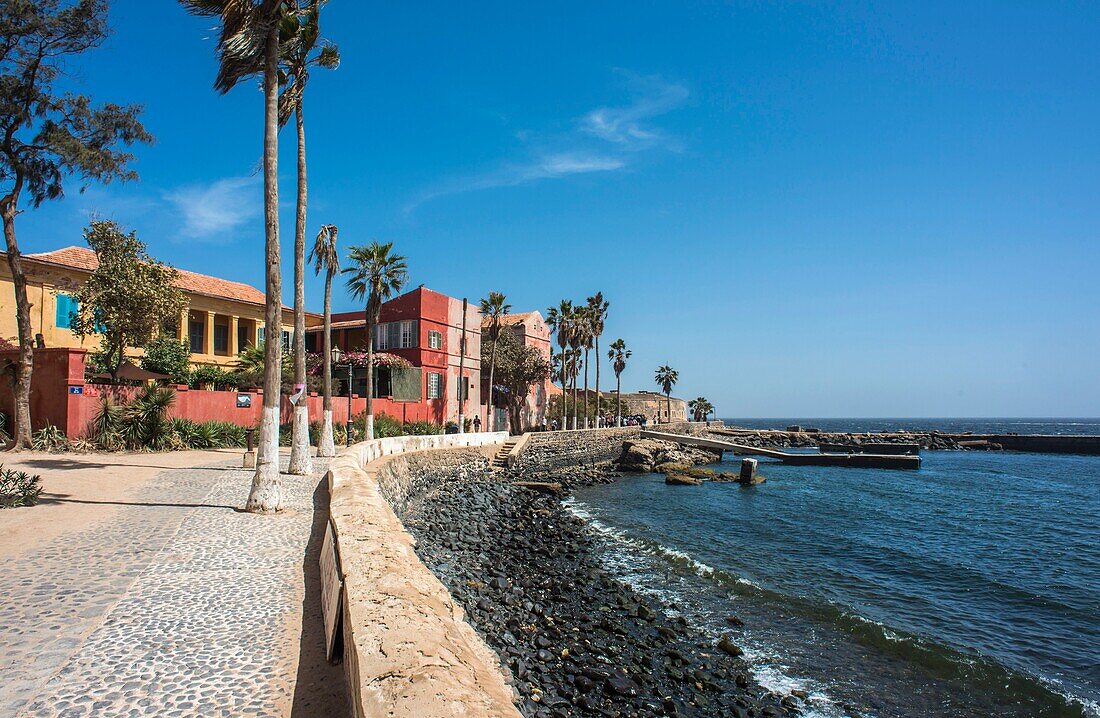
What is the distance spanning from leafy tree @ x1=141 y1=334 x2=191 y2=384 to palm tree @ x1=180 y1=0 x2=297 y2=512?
18.9 meters

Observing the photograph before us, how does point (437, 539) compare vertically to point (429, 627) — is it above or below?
below

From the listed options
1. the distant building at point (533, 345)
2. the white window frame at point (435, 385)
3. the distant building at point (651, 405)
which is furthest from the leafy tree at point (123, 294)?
the distant building at point (651, 405)

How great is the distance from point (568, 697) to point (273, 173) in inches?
419

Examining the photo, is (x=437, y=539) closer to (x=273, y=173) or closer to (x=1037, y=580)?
(x=273, y=173)

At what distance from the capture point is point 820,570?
1667 cm

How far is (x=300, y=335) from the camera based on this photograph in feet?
58.1

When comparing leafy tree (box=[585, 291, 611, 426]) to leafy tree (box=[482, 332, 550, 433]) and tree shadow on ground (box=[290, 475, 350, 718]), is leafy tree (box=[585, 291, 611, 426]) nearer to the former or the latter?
leafy tree (box=[482, 332, 550, 433])

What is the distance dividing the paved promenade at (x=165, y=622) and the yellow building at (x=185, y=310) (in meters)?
22.1

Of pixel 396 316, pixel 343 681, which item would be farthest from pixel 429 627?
pixel 396 316

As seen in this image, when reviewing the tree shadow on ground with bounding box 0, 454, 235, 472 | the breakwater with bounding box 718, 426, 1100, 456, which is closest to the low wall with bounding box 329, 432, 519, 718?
the tree shadow on ground with bounding box 0, 454, 235, 472

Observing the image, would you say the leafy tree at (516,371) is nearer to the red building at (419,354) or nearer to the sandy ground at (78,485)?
the red building at (419,354)

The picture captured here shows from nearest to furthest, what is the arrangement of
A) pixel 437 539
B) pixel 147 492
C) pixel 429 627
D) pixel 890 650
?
1. pixel 429 627
2. pixel 890 650
3. pixel 147 492
4. pixel 437 539

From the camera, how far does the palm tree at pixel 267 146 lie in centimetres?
1129

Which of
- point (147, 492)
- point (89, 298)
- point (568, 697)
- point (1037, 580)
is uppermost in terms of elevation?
point (89, 298)
